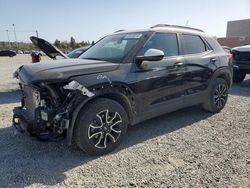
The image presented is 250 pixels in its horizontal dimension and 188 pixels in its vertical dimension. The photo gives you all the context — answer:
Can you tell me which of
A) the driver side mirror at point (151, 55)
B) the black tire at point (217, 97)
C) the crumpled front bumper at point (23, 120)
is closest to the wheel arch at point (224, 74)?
the black tire at point (217, 97)

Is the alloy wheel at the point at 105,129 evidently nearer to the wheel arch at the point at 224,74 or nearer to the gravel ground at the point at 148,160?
the gravel ground at the point at 148,160

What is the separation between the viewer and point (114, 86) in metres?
3.96

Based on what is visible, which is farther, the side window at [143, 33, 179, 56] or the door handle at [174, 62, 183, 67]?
the door handle at [174, 62, 183, 67]

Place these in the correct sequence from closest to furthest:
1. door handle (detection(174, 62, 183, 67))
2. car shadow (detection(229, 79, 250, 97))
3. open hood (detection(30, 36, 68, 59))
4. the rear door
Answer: door handle (detection(174, 62, 183, 67)) → open hood (detection(30, 36, 68, 59)) → the rear door → car shadow (detection(229, 79, 250, 97))

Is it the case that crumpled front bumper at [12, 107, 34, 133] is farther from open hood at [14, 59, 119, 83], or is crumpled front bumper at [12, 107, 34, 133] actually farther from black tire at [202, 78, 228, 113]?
black tire at [202, 78, 228, 113]

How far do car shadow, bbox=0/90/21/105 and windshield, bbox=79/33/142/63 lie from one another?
3337mm

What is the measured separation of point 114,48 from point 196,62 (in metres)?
1.62

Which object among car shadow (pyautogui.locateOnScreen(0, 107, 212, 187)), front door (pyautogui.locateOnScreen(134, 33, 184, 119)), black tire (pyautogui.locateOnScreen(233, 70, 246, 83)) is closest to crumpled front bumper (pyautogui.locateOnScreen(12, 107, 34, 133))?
car shadow (pyautogui.locateOnScreen(0, 107, 212, 187))

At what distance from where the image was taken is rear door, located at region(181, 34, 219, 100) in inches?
202

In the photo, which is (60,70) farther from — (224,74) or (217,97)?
(224,74)

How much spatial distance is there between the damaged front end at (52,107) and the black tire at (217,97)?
10.0ft

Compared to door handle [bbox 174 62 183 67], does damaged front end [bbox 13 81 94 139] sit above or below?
below

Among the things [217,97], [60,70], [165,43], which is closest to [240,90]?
[217,97]

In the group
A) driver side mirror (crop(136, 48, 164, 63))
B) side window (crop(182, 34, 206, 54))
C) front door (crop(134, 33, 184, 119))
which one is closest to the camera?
driver side mirror (crop(136, 48, 164, 63))
